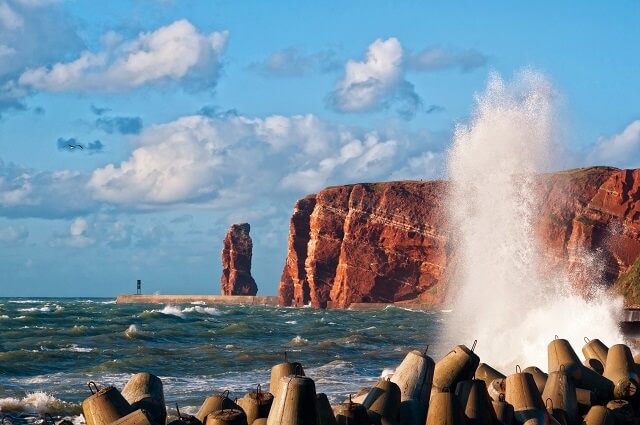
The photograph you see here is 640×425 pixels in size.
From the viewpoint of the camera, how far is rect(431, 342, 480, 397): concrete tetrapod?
1111 cm

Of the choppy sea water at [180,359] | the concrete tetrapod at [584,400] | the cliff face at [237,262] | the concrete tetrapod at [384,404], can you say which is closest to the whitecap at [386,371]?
the choppy sea water at [180,359]

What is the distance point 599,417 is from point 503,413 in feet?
4.18

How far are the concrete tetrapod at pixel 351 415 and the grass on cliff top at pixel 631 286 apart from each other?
45.7m

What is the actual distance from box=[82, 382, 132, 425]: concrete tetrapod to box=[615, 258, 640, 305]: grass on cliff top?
152 ft

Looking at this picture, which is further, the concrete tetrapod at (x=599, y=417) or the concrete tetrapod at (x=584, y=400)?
the concrete tetrapod at (x=584, y=400)

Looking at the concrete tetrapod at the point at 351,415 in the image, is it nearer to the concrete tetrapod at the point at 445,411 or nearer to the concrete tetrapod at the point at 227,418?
the concrete tetrapod at the point at 445,411

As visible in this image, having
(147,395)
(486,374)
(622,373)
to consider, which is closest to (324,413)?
(147,395)

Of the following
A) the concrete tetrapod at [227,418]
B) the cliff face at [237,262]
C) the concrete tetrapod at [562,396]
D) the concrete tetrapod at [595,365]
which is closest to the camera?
the concrete tetrapod at [227,418]

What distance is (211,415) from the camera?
9.12 metres

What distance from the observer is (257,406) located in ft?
32.4

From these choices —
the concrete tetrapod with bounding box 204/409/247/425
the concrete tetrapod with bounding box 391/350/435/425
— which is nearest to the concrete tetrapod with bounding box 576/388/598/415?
the concrete tetrapod with bounding box 391/350/435/425

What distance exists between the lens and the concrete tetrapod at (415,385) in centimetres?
996

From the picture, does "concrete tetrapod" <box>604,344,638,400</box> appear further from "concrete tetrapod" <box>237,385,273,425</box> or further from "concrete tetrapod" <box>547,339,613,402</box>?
"concrete tetrapod" <box>237,385,273,425</box>

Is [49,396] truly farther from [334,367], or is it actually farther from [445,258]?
[445,258]
